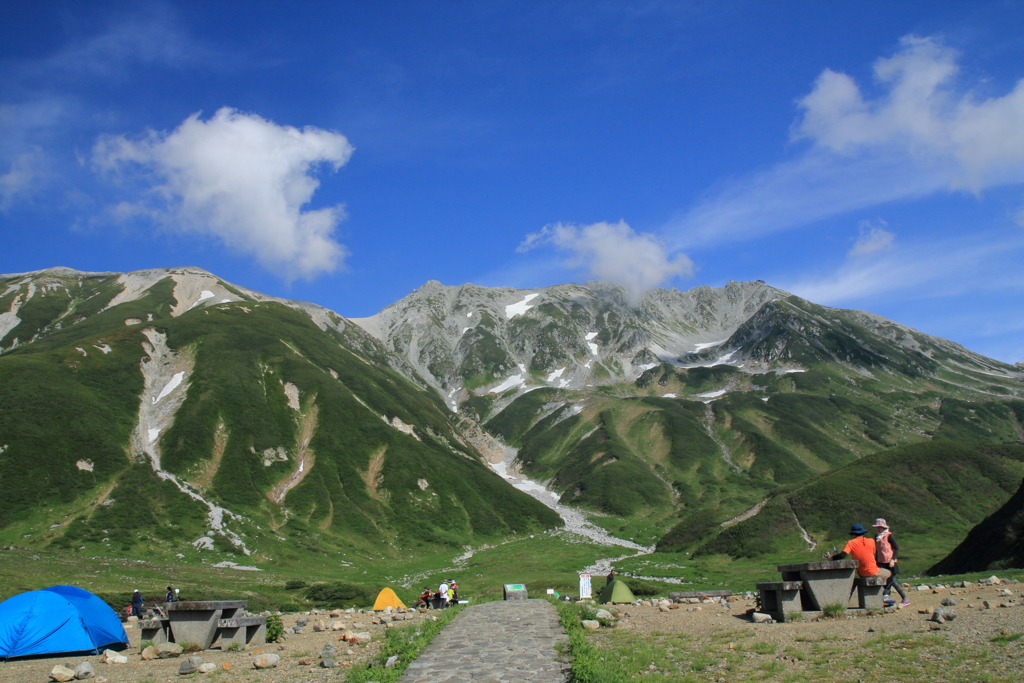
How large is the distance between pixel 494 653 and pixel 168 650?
13.3 m

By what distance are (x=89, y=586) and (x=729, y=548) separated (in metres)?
75.3

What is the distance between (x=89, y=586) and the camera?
54.8m

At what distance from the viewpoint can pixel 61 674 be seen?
17344mm

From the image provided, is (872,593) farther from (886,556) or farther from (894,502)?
(894,502)

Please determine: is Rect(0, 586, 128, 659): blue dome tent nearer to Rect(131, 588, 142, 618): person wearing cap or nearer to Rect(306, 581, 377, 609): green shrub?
Rect(131, 588, 142, 618): person wearing cap

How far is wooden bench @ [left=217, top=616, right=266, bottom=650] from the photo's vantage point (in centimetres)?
2291

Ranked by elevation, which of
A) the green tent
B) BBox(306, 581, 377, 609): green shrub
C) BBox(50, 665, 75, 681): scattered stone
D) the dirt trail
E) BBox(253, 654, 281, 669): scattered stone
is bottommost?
BBox(306, 581, 377, 609): green shrub

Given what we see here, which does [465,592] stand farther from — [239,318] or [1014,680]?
[239,318]

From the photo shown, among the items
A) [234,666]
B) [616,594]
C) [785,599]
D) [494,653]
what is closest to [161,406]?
[616,594]

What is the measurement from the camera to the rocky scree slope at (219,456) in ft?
327

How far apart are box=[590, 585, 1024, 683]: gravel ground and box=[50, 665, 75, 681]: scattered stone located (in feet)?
53.5

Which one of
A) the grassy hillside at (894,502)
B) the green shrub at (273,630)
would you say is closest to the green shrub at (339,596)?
the green shrub at (273,630)

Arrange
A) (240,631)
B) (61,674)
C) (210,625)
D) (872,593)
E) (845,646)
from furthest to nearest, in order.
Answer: (240,631) < (210,625) < (872,593) < (61,674) < (845,646)

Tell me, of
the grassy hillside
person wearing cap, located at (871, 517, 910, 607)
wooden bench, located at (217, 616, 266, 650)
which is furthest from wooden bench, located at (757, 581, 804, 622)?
the grassy hillside
